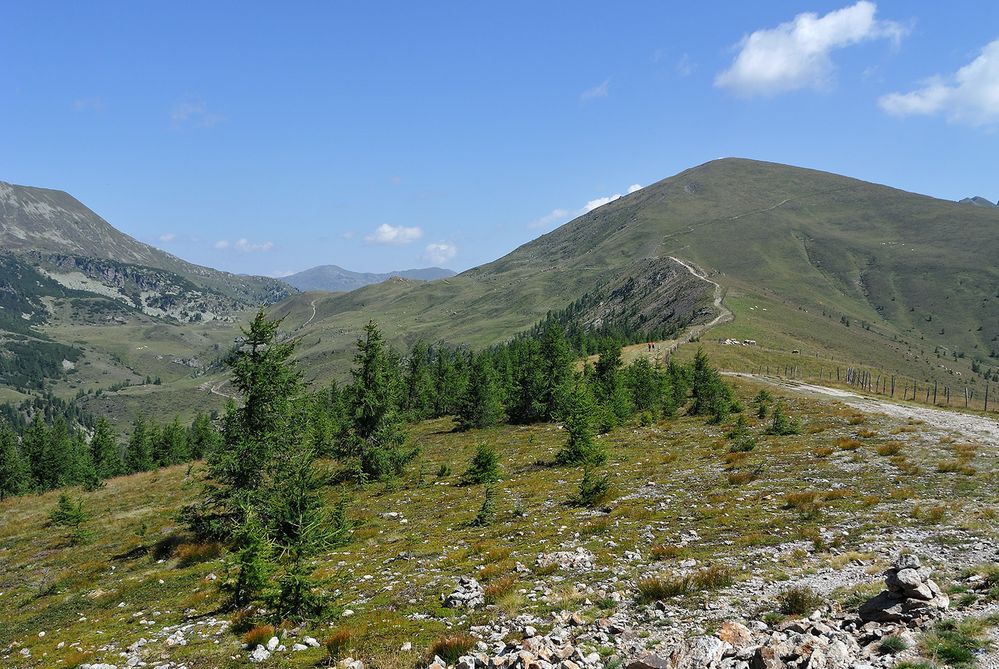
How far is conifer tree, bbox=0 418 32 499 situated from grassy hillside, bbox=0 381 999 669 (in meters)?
57.6

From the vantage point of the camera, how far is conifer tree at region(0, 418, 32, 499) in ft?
253

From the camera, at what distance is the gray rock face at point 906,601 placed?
32.3 feet

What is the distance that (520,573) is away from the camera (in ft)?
52.7

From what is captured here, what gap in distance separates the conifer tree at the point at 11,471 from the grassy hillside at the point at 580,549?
189 ft

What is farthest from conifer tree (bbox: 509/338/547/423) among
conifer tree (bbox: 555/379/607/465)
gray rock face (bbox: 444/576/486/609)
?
gray rock face (bbox: 444/576/486/609)

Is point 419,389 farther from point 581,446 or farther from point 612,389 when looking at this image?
point 581,446

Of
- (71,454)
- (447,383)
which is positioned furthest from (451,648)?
(71,454)

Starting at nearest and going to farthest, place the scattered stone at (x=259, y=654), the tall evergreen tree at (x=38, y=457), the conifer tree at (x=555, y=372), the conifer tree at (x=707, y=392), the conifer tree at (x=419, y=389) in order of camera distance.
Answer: the scattered stone at (x=259, y=654) → the conifer tree at (x=707, y=392) → the conifer tree at (x=555, y=372) → the conifer tree at (x=419, y=389) → the tall evergreen tree at (x=38, y=457)

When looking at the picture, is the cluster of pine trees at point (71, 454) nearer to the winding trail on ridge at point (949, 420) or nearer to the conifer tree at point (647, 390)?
the conifer tree at point (647, 390)

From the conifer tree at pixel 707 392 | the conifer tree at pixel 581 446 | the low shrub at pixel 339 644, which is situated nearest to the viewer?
the low shrub at pixel 339 644

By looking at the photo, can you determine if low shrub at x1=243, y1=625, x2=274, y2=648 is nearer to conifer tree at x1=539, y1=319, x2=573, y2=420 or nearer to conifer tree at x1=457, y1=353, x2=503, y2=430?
conifer tree at x1=539, y1=319, x2=573, y2=420


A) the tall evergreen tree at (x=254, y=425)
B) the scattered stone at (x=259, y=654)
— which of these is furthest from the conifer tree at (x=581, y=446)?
the scattered stone at (x=259, y=654)

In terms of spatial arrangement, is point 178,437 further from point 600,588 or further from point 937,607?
point 937,607

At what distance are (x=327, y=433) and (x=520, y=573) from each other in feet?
127
